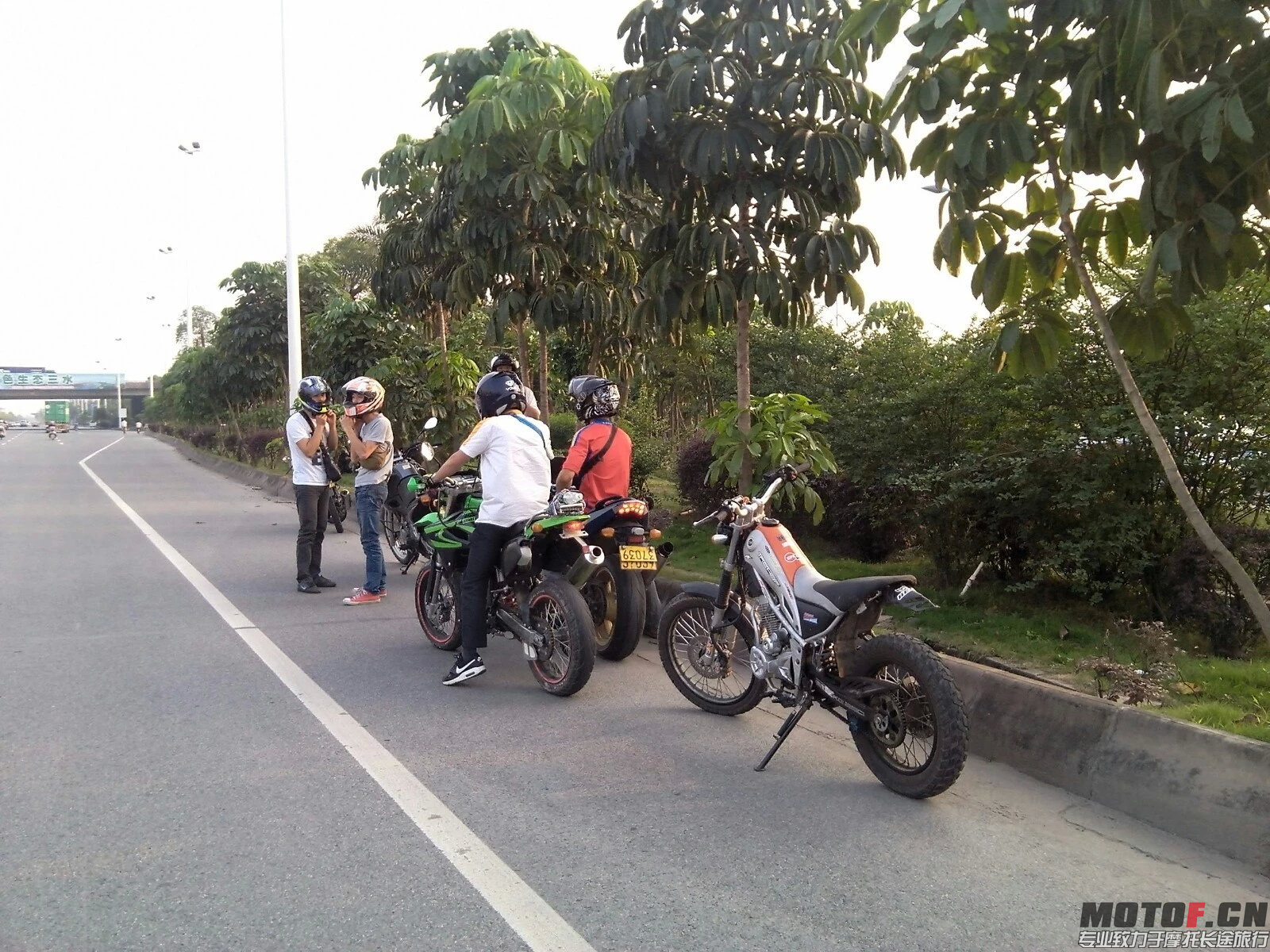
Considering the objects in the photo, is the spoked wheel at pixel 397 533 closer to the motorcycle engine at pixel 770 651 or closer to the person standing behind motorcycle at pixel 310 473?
the person standing behind motorcycle at pixel 310 473

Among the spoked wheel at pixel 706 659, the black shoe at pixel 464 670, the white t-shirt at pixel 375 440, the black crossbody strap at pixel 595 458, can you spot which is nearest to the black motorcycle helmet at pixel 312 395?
the white t-shirt at pixel 375 440

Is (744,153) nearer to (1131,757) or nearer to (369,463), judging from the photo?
(369,463)

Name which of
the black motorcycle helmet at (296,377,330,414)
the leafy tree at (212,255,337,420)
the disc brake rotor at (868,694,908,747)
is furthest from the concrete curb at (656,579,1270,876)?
the leafy tree at (212,255,337,420)

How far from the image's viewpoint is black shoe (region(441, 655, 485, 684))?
21.2 feet

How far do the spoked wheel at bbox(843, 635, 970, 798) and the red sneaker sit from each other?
537 cm

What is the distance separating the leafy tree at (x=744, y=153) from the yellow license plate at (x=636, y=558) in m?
1.95

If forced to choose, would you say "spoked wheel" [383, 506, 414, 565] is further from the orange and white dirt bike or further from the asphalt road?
the orange and white dirt bike

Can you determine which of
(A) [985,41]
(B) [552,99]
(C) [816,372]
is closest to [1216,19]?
(A) [985,41]

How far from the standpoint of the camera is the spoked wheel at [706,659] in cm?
593

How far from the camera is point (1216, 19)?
173 inches

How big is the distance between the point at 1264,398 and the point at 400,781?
508 centimetres

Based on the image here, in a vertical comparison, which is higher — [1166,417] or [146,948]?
[1166,417]

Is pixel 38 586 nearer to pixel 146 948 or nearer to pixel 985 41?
pixel 146 948

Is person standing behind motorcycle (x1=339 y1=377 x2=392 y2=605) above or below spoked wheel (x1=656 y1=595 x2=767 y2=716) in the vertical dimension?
above
